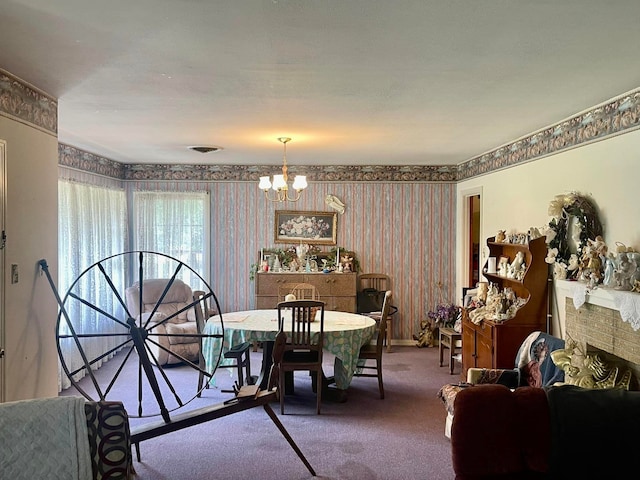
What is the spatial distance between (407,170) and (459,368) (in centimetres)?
274

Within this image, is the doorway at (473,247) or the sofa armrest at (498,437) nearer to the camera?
the sofa armrest at (498,437)

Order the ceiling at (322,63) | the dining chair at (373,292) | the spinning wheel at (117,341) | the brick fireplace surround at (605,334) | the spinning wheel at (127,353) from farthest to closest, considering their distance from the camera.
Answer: the dining chair at (373,292) < the spinning wheel at (117,341) < the spinning wheel at (127,353) < the brick fireplace surround at (605,334) < the ceiling at (322,63)

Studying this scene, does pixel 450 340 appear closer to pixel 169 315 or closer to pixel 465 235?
pixel 465 235

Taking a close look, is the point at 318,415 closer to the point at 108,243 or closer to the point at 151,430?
the point at 151,430

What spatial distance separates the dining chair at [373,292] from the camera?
7375mm

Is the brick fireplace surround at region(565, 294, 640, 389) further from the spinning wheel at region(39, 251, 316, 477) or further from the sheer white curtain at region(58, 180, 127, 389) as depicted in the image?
the sheer white curtain at region(58, 180, 127, 389)

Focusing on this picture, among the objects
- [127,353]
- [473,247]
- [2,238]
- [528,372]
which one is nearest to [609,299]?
[528,372]

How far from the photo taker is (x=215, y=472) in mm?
3551

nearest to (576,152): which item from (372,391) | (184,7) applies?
(372,391)

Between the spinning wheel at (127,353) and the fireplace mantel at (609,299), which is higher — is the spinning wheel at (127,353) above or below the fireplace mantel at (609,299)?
below

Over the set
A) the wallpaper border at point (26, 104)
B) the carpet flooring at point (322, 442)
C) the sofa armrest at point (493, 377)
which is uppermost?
the wallpaper border at point (26, 104)

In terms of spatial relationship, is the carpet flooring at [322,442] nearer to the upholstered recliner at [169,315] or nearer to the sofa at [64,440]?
the upholstered recliner at [169,315]

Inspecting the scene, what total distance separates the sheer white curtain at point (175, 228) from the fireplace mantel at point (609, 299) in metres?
4.76

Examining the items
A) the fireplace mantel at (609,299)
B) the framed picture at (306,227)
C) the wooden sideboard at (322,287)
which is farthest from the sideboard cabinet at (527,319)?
the framed picture at (306,227)
